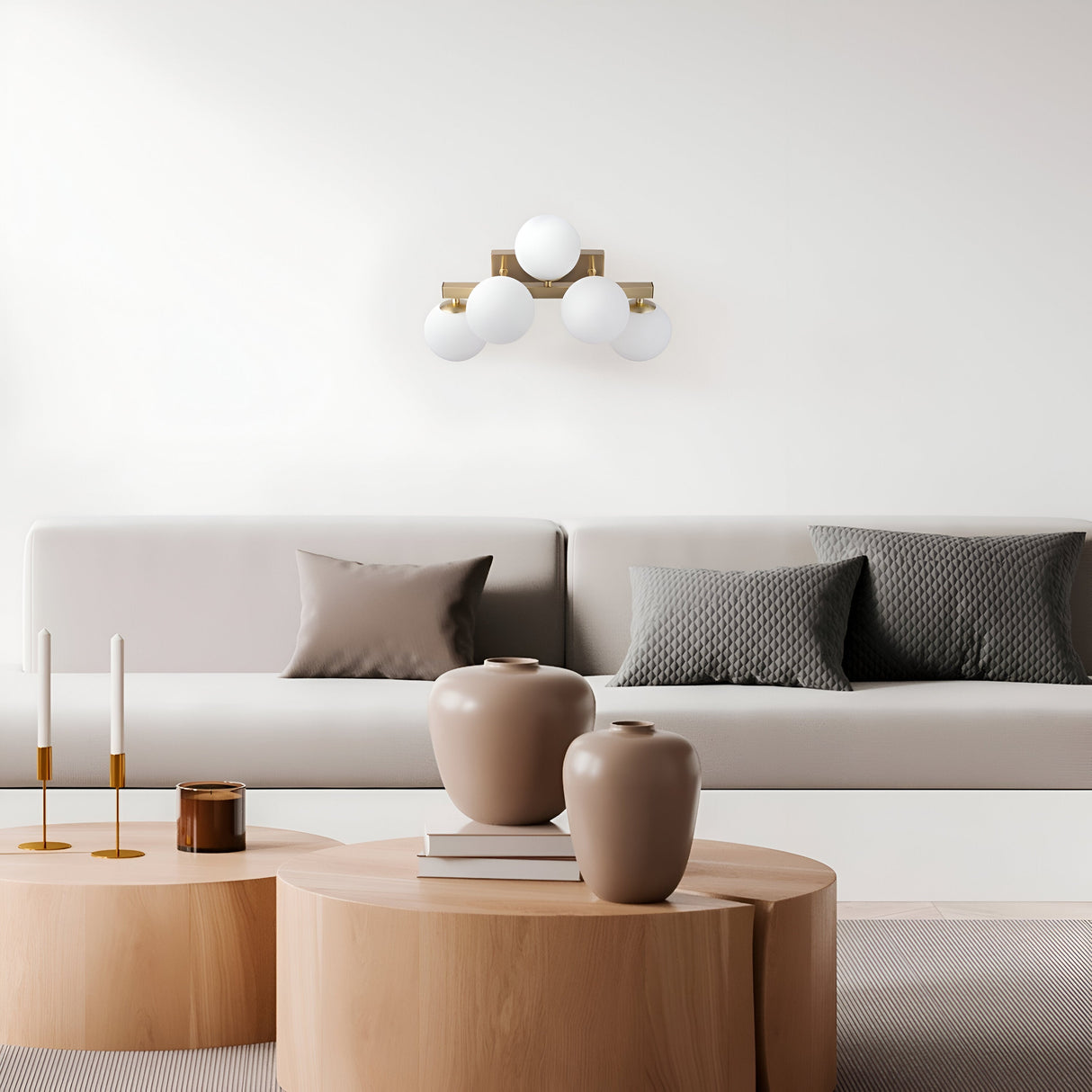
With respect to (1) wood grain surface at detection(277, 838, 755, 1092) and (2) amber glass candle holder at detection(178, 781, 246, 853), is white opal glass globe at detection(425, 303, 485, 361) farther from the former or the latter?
(1) wood grain surface at detection(277, 838, 755, 1092)

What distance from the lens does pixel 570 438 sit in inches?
157

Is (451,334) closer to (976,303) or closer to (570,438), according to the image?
(570,438)

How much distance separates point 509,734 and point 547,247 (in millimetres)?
2286

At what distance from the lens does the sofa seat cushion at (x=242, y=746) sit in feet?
9.28

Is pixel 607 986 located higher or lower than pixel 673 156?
lower

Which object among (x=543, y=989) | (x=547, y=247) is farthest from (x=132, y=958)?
(x=547, y=247)

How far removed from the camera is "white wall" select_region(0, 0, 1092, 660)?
13.0ft

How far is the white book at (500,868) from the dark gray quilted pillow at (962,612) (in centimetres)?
172

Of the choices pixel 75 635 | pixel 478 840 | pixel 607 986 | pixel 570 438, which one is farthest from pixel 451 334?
pixel 607 986

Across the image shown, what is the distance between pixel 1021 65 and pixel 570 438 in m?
1.74

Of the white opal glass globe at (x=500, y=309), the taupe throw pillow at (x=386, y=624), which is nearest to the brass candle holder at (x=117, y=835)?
the taupe throw pillow at (x=386, y=624)

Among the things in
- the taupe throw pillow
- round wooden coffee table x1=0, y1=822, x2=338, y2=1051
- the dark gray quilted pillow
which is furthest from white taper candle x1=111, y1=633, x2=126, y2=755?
the dark gray quilted pillow

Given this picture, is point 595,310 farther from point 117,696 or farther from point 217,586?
point 117,696

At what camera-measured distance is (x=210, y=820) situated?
6.63 ft
